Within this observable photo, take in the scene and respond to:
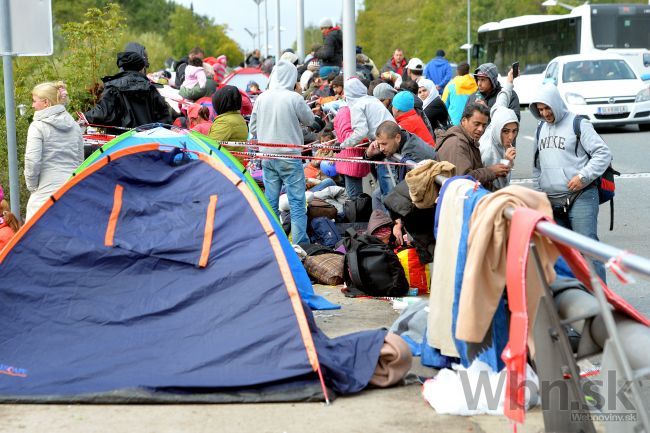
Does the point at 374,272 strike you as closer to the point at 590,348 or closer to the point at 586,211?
the point at 586,211

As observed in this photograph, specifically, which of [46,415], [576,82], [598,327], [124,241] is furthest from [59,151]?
[576,82]

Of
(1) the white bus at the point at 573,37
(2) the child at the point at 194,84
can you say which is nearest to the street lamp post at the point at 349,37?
(2) the child at the point at 194,84

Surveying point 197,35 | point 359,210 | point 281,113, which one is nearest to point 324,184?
point 359,210

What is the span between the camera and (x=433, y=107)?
543 inches

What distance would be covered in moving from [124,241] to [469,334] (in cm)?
285

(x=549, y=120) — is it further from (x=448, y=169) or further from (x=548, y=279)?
(x=548, y=279)

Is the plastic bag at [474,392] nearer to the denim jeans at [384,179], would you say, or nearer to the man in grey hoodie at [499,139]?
the man in grey hoodie at [499,139]

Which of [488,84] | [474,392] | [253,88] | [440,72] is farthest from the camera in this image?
[253,88]

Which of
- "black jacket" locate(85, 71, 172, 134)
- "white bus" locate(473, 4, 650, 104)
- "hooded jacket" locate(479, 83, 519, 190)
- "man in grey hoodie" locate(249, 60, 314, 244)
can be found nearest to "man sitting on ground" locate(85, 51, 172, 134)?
"black jacket" locate(85, 71, 172, 134)

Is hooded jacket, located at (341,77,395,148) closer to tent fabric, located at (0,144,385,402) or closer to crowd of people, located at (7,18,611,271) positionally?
crowd of people, located at (7,18,611,271)

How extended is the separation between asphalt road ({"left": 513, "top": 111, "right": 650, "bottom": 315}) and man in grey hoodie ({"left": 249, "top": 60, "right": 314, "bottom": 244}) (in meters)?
3.10

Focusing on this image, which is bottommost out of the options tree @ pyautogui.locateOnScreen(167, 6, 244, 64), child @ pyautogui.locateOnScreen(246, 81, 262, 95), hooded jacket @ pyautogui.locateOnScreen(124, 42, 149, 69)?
child @ pyautogui.locateOnScreen(246, 81, 262, 95)

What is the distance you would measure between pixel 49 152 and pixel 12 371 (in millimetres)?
3148

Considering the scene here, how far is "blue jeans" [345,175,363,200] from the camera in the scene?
437 inches
